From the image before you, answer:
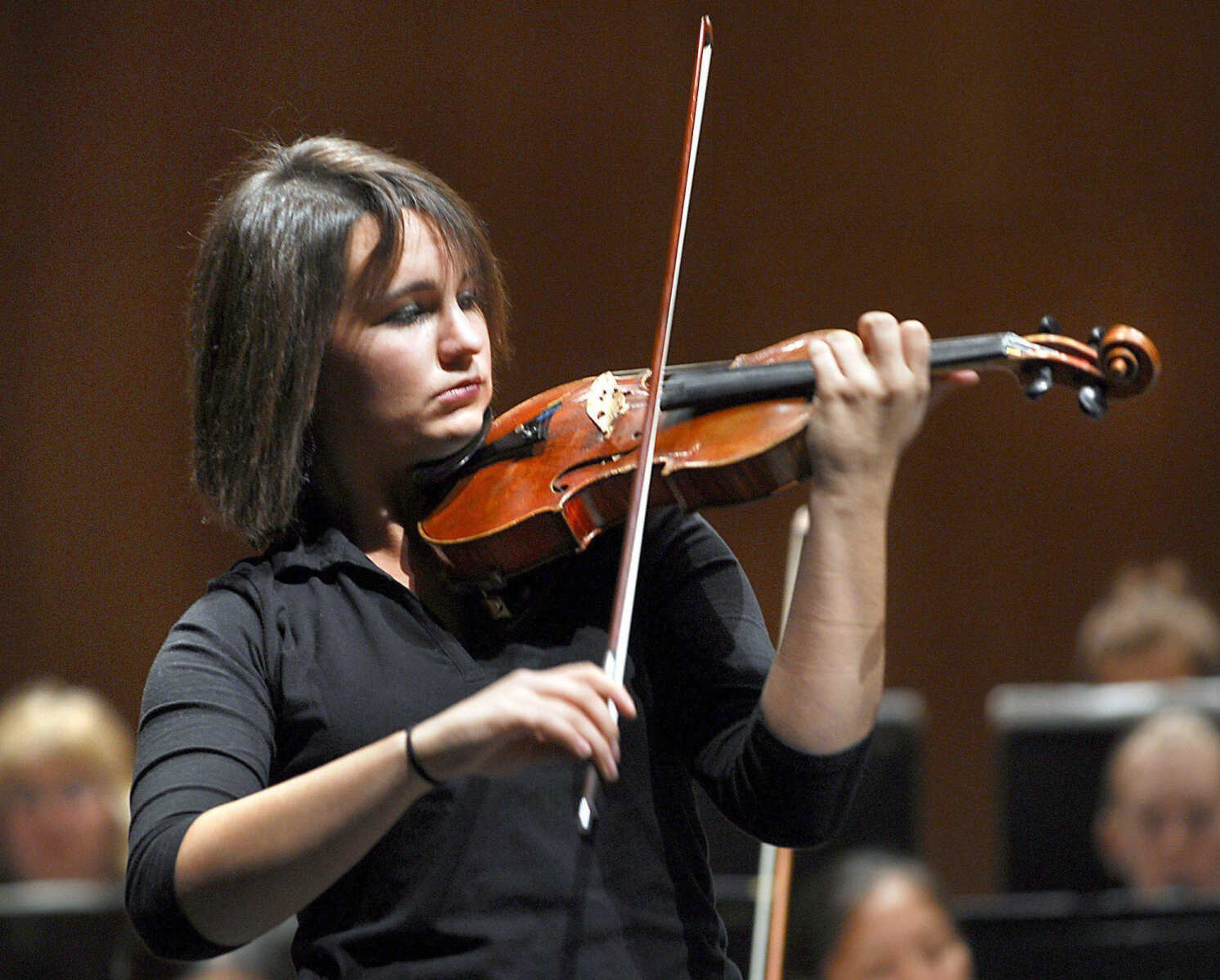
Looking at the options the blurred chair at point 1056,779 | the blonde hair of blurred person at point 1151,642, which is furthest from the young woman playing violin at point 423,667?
the blonde hair of blurred person at point 1151,642

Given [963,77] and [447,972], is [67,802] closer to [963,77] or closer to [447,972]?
[447,972]

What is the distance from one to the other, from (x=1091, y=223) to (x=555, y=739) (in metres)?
2.88

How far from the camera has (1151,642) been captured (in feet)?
8.64

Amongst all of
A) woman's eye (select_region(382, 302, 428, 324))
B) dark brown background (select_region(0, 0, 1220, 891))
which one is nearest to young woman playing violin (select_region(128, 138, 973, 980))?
woman's eye (select_region(382, 302, 428, 324))

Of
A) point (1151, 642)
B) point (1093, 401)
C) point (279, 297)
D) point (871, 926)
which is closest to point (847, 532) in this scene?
point (1093, 401)

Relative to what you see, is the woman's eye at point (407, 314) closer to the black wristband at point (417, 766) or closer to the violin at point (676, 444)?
the violin at point (676, 444)

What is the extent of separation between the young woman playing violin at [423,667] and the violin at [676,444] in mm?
29

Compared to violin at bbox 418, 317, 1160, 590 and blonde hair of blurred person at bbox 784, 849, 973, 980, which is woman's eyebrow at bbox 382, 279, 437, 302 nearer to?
violin at bbox 418, 317, 1160, 590

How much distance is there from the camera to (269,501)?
107 cm

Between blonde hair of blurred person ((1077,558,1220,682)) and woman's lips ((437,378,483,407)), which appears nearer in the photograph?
woman's lips ((437,378,483,407))

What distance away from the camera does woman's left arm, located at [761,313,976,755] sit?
911 mm

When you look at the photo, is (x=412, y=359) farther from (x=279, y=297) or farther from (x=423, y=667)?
(x=423, y=667)

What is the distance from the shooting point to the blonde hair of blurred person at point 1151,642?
8.62ft

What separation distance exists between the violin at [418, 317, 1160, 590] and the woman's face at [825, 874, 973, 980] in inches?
41.2
